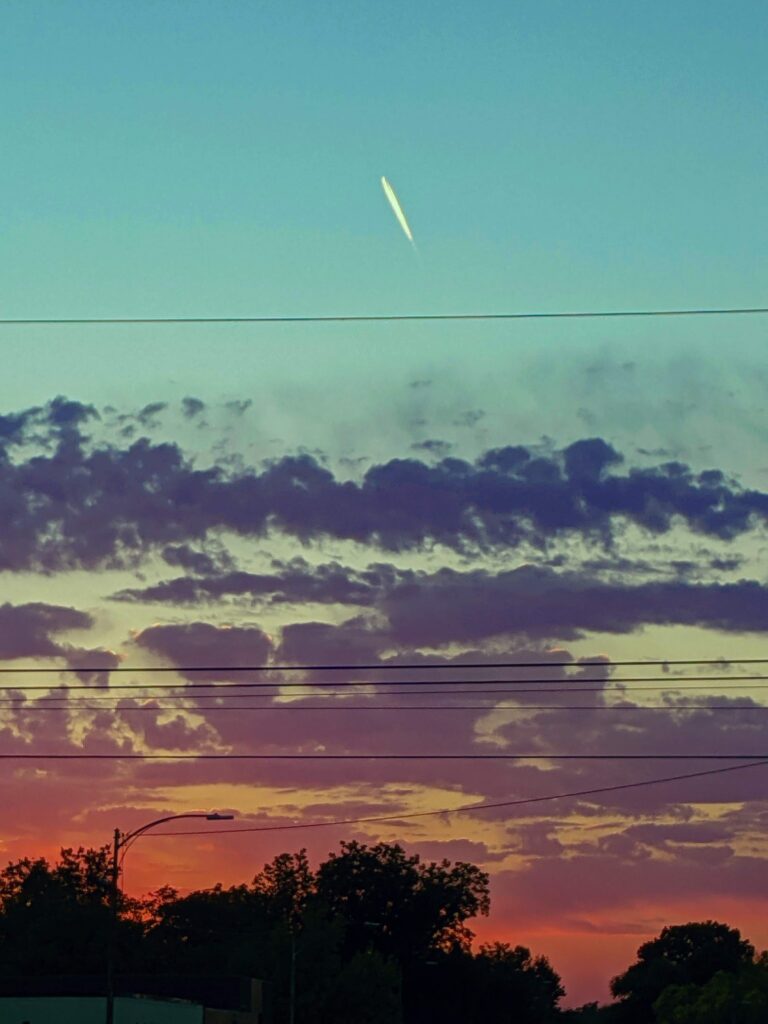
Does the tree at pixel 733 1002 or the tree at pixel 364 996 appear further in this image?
the tree at pixel 733 1002

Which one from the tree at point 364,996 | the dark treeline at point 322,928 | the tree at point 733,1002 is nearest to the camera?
the tree at point 364,996

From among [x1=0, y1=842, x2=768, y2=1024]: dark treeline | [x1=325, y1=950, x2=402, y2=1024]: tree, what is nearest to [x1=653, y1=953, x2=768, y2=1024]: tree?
[x1=0, y1=842, x2=768, y2=1024]: dark treeline

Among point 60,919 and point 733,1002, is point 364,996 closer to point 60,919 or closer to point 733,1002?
point 60,919

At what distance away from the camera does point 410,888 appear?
588 feet

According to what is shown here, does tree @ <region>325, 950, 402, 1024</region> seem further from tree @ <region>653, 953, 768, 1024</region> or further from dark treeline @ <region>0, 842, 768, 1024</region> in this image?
tree @ <region>653, 953, 768, 1024</region>

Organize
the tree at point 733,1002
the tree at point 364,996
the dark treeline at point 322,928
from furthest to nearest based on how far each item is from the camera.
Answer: the tree at point 733,1002
the dark treeline at point 322,928
the tree at point 364,996

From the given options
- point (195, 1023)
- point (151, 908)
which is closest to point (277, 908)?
point (151, 908)

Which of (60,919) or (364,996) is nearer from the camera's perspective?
(364,996)

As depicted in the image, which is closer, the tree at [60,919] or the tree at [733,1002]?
the tree at [60,919]

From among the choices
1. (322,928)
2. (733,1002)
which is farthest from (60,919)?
(733,1002)

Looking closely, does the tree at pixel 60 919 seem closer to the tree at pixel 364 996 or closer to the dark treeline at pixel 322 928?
the dark treeline at pixel 322 928

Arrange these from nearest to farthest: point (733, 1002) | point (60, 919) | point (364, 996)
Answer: point (364, 996) → point (60, 919) → point (733, 1002)

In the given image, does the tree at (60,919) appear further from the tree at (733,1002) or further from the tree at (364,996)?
the tree at (733,1002)

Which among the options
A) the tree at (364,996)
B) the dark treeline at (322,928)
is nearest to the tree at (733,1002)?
the dark treeline at (322,928)
